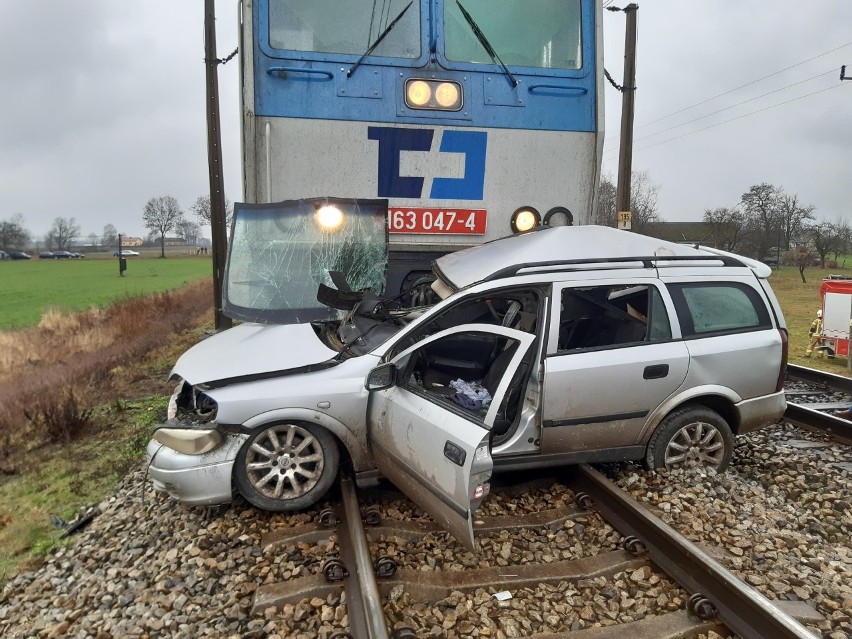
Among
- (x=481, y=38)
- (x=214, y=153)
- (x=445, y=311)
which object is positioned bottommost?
(x=445, y=311)

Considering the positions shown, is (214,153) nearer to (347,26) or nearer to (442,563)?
(347,26)

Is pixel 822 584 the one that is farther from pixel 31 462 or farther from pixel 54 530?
pixel 31 462

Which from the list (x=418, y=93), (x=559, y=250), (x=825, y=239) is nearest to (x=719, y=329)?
(x=559, y=250)

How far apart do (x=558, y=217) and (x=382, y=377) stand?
2.95 meters

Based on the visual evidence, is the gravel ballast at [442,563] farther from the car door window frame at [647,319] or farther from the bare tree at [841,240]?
the bare tree at [841,240]

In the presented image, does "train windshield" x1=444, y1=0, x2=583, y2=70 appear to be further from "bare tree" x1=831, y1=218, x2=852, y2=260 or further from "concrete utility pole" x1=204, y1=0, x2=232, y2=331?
"bare tree" x1=831, y1=218, x2=852, y2=260

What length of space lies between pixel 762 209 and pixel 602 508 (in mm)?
44707

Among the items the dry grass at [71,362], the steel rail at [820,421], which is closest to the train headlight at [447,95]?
the steel rail at [820,421]

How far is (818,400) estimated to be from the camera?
7086 millimetres

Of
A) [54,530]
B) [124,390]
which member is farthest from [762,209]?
[54,530]

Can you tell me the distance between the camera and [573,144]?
586 centimetres

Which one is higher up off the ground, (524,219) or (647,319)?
(524,219)

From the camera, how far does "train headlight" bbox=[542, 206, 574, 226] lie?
5.94m

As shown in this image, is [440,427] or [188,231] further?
[188,231]
